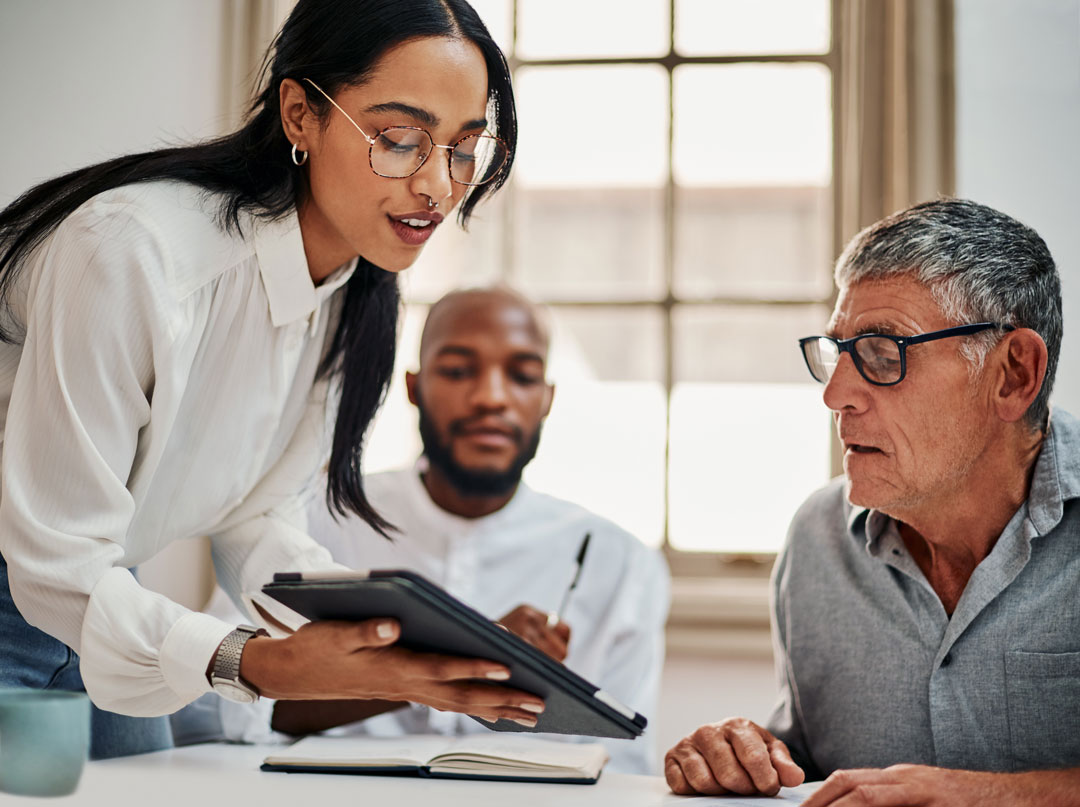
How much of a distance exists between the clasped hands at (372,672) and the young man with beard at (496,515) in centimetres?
109

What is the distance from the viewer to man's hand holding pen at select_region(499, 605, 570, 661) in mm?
1808

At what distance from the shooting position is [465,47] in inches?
49.5

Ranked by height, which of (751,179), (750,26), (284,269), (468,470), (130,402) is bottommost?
(468,470)

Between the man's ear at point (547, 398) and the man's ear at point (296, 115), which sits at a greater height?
the man's ear at point (296, 115)

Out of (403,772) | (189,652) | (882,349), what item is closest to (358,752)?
(403,772)

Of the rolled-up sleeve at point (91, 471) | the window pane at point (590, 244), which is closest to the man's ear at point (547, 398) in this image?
the window pane at point (590, 244)

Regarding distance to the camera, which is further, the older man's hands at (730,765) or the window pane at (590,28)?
the window pane at (590,28)

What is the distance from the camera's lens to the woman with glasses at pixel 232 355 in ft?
3.51

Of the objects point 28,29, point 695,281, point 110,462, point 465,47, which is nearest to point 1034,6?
point 695,281

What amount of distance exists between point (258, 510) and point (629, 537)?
3.25 ft

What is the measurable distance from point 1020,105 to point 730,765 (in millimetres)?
1789

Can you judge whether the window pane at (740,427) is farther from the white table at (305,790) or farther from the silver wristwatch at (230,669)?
the silver wristwatch at (230,669)

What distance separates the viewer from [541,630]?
181 cm

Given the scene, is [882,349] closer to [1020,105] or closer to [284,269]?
[284,269]
